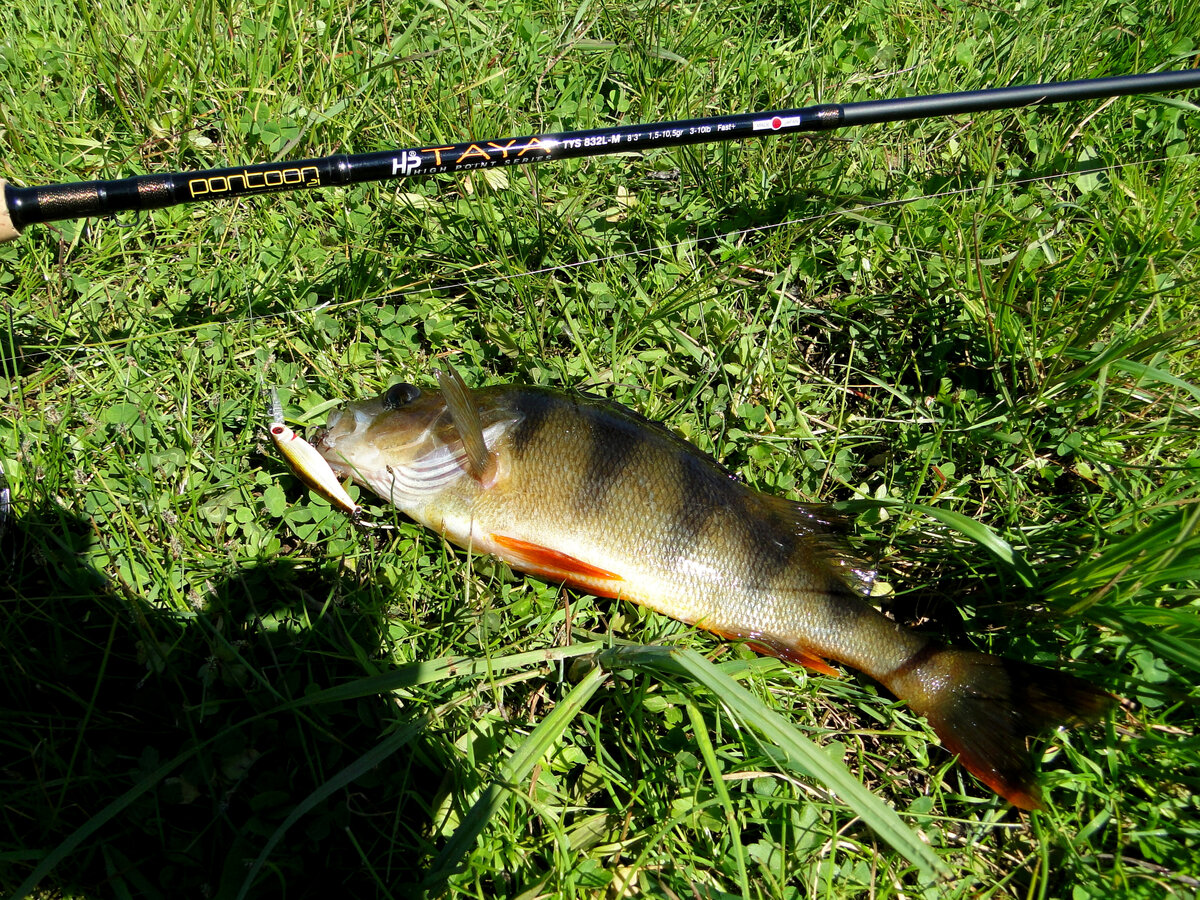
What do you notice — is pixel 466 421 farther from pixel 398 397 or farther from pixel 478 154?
pixel 478 154

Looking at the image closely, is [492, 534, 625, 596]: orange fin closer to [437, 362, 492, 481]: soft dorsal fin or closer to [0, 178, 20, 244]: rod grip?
[437, 362, 492, 481]: soft dorsal fin

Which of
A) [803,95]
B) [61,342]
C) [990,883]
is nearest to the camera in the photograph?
[990,883]

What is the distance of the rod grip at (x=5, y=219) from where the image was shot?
2.10m

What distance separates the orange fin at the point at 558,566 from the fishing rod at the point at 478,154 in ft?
4.06

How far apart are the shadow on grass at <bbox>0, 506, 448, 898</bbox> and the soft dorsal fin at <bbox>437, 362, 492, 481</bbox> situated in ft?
2.01

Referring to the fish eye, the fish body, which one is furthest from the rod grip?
the fish eye

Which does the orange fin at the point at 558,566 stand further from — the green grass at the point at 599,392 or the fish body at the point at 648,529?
the green grass at the point at 599,392

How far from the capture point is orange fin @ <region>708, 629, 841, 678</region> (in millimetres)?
2504

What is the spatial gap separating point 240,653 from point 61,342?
1378mm

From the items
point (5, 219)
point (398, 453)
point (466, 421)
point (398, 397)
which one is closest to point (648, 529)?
point (466, 421)

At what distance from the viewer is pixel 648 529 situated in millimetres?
2514

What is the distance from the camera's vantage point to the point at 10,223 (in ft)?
6.98

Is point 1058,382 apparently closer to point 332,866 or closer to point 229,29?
point 332,866

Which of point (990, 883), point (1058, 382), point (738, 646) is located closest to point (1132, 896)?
point (990, 883)
